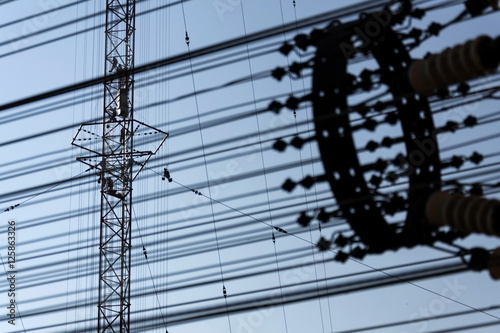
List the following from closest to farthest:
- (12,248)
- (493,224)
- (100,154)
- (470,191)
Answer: (493,224) < (470,191) < (12,248) < (100,154)

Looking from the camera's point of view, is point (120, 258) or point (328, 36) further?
point (120, 258)

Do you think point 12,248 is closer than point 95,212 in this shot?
Yes

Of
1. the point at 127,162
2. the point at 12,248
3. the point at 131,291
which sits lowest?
the point at 131,291

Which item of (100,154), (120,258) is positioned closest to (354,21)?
(100,154)

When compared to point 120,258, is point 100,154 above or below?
above

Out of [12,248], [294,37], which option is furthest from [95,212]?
[294,37]

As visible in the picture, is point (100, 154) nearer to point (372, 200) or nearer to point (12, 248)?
point (12, 248)

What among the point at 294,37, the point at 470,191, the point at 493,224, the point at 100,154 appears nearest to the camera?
the point at 493,224

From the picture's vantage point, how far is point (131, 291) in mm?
40594

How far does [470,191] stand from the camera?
31.0ft

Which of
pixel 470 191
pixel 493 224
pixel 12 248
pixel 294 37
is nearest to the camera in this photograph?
pixel 493 224

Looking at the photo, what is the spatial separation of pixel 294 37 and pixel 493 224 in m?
3.37

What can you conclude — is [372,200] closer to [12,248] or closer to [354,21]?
[354,21]

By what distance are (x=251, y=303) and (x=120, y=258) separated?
105ft
